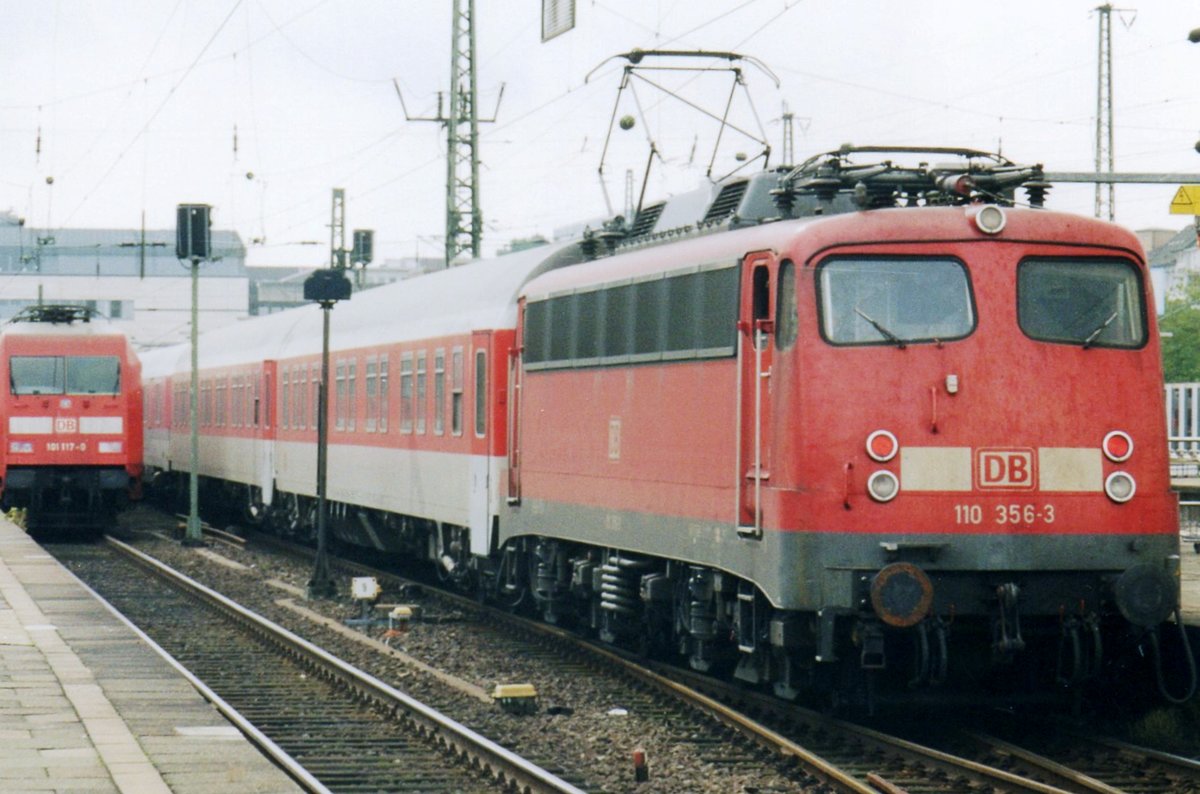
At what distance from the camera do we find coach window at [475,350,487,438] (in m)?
19.4

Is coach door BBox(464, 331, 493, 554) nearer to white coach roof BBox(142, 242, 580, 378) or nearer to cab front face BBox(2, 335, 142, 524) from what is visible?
white coach roof BBox(142, 242, 580, 378)

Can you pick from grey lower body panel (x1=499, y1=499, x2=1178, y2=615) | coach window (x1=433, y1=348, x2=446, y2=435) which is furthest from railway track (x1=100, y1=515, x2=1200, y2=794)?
coach window (x1=433, y1=348, x2=446, y2=435)

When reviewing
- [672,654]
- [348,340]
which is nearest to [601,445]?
[672,654]

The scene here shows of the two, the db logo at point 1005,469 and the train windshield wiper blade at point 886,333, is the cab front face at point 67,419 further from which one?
the db logo at point 1005,469

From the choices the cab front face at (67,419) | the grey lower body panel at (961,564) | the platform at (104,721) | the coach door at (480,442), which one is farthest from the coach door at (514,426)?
the cab front face at (67,419)

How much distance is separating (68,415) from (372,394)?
8639 mm

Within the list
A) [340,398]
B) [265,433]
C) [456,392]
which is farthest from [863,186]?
[265,433]

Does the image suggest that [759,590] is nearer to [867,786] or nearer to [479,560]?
[867,786]

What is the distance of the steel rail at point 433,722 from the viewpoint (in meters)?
10.8

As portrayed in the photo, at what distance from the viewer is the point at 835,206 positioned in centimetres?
1324

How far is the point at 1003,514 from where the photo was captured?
11719 millimetres

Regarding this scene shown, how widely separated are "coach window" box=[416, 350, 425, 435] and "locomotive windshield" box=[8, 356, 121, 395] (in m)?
10.9

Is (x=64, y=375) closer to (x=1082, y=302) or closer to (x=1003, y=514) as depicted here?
(x=1082, y=302)

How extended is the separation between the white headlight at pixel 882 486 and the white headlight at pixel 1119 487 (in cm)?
131
